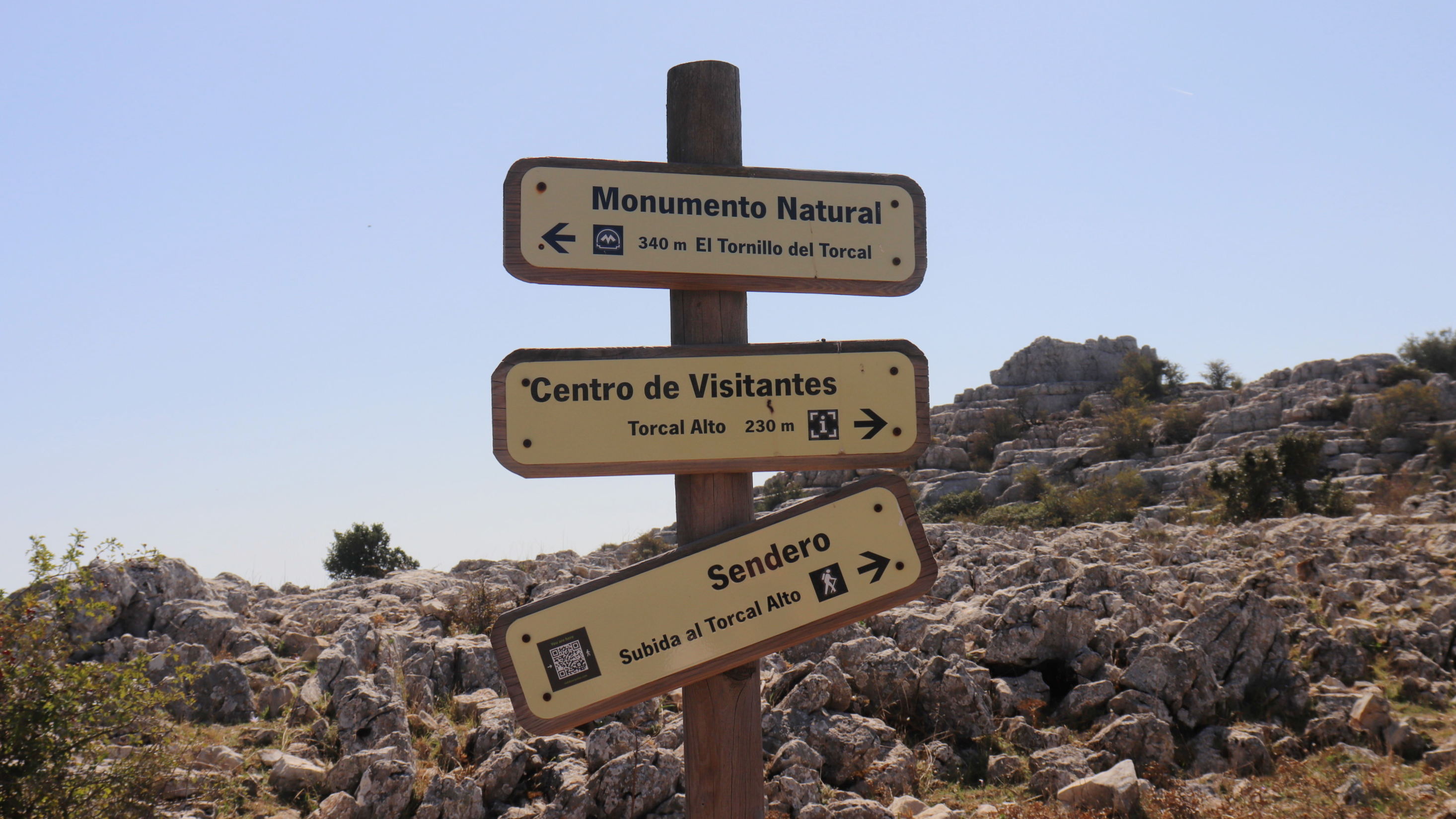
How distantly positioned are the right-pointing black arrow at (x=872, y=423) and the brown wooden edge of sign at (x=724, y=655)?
0.13 meters

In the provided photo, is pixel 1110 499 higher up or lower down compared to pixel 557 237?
lower down

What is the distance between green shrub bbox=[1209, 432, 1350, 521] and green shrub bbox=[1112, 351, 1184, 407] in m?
25.0

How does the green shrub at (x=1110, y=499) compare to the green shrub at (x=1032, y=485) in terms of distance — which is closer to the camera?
the green shrub at (x=1110, y=499)

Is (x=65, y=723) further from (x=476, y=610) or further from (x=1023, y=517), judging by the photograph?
(x=1023, y=517)

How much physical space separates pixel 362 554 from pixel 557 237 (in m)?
21.9

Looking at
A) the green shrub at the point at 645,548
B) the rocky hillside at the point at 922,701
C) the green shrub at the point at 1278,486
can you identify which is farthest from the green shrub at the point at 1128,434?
the rocky hillside at the point at 922,701

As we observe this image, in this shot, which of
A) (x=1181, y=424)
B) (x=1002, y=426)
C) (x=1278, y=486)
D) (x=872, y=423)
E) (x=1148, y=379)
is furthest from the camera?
(x=1148, y=379)

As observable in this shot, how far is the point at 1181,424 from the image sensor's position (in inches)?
1566

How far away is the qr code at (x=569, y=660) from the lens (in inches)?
92.7

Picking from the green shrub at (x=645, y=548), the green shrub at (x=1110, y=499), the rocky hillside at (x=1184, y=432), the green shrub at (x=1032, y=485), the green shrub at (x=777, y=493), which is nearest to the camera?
the green shrub at (x=645, y=548)

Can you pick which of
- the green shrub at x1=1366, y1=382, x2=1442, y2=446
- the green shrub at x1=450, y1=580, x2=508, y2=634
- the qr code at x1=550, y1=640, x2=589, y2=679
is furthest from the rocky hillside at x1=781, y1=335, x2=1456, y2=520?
the qr code at x1=550, y1=640, x2=589, y2=679

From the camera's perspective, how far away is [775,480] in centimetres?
4056

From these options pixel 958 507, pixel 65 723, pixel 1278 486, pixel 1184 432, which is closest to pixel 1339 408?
pixel 1184 432

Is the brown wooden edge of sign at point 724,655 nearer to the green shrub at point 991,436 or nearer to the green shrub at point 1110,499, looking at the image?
the green shrub at point 1110,499
